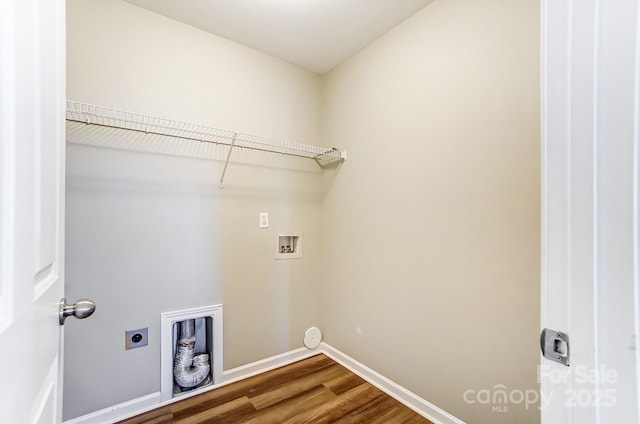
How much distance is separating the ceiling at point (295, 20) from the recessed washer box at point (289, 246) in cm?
154

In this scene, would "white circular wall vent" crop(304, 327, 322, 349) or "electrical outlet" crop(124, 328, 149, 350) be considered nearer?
"electrical outlet" crop(124, 328, 149, 350)

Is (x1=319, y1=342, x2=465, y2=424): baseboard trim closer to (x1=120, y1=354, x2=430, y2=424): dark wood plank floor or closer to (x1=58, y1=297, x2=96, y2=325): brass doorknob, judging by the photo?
(x1=120, y1=354, x2=430, y2=424): dark wood plank floor

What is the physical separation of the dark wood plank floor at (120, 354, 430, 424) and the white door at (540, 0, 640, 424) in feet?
4.63

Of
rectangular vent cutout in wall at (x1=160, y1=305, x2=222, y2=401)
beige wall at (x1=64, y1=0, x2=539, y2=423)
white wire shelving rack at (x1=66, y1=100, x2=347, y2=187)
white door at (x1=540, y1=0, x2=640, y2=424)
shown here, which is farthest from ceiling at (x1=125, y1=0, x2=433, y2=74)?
rectangular vent cutout in wall at (x1=160, y1=305, x2=222, y2=401)

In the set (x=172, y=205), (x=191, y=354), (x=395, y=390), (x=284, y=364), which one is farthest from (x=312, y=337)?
(x=172, y=205)

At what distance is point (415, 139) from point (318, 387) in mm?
1863

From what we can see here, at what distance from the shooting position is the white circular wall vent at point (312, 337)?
7.88 feet

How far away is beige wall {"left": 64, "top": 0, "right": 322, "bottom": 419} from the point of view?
1.57m

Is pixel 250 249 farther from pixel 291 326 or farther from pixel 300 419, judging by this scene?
pixel 300 419

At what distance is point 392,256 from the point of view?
6.28 ft

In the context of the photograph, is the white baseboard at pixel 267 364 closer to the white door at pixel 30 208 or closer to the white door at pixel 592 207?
the white door at pixel 30 208

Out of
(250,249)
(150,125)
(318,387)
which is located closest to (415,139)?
(250,249)

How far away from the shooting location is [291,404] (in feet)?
5.77

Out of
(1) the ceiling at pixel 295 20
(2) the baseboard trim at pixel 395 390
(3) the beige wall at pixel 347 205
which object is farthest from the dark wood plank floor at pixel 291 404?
(1) the ceiling at pixel 295 20
